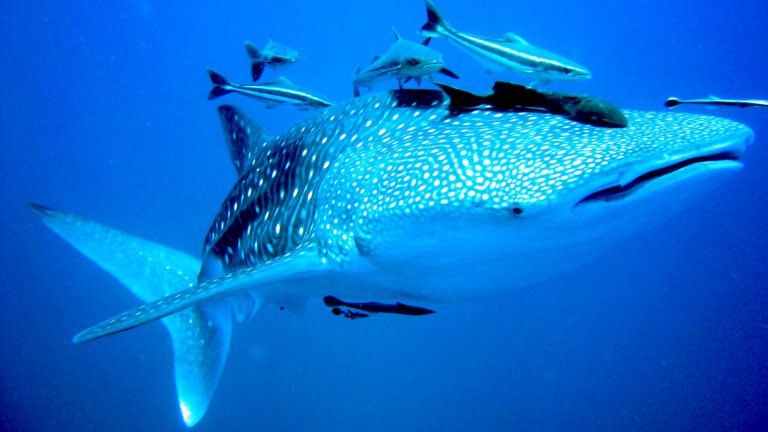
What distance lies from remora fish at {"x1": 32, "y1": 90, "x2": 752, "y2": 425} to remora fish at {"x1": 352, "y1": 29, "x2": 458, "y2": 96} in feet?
5.37

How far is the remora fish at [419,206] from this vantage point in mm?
1678

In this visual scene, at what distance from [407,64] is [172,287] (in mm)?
3114

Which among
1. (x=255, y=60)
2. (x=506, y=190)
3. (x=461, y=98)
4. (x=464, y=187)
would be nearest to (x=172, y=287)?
(x=461, y=98)

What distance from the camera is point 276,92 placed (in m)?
5.31

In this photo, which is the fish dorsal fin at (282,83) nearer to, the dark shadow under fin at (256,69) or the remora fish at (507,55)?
the dark shadow under fin at (256,69)

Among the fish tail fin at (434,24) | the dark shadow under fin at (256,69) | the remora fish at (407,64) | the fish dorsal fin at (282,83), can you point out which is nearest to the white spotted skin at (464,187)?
the remora fish at (407,64)

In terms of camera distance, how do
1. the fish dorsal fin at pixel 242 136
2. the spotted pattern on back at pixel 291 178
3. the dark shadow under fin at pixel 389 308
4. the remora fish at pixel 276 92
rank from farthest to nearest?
the remora fish at pixel 276 92 < the fish dorsal fin at pixel 242 136 < the spotted pattern on back at pixel 291 178 < the dark shadow under fin at pixel 389 308

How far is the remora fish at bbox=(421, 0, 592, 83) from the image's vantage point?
15.1ft

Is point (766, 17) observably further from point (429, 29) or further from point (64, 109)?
point (64, 109)

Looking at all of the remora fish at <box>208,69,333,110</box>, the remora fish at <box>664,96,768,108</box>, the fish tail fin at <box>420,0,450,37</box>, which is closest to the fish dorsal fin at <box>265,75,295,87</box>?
the remora fish at <box>208,69,333,110</box>

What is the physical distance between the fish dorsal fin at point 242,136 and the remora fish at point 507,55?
206 cm

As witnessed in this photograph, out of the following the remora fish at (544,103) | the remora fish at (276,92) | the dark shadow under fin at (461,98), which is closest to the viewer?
the remora fish at (544,103)

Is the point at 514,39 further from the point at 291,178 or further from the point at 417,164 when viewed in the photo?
the point at 417,164

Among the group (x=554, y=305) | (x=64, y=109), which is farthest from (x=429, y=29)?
(x=64, y=109)
